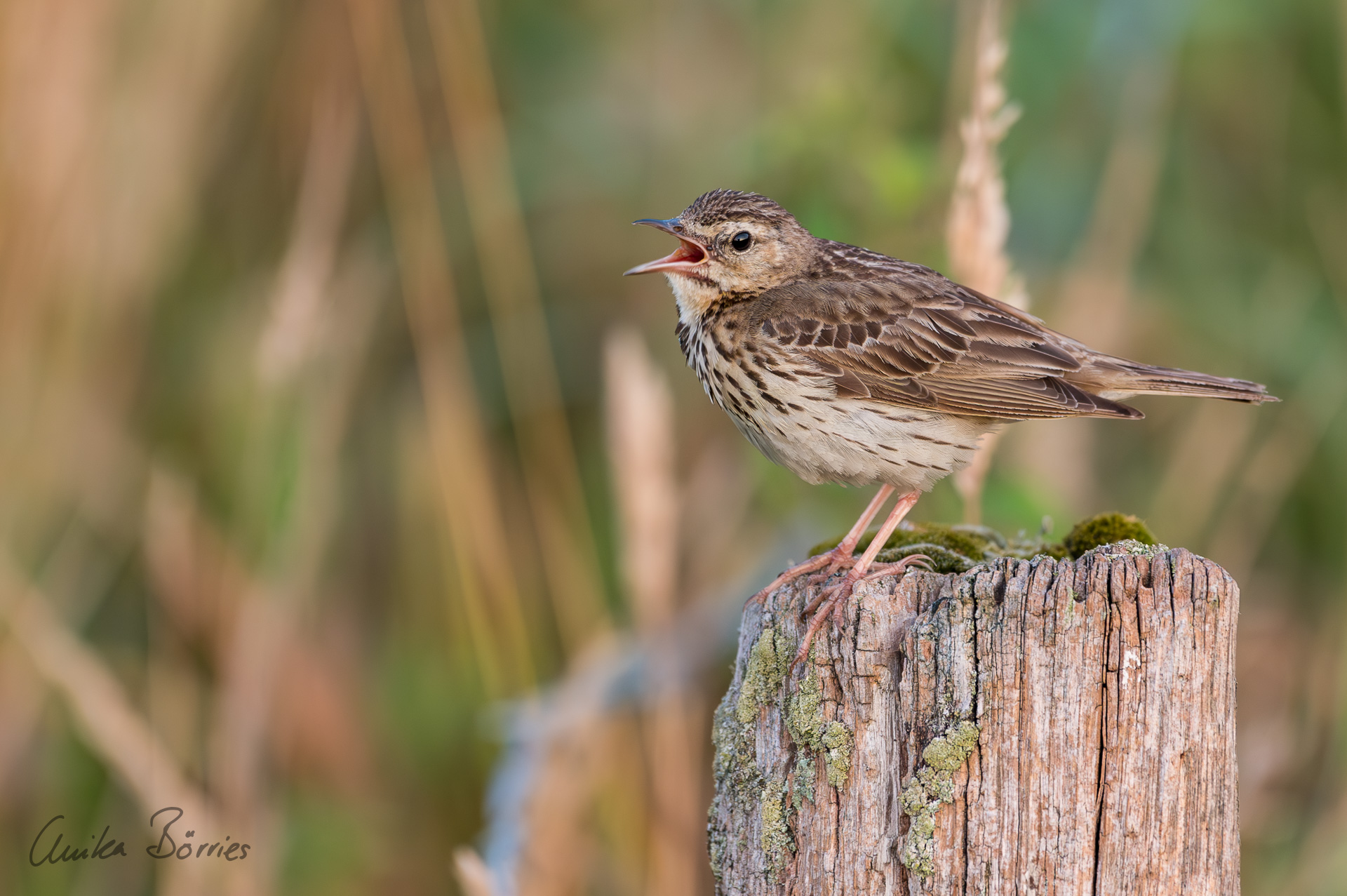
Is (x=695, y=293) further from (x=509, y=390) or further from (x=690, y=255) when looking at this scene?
(x=509, y=390)

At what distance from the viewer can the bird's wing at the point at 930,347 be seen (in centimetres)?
448

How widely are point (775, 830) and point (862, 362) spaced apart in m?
1.90

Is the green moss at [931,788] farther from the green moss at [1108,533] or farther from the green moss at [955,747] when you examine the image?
the green moss at [1108,533]

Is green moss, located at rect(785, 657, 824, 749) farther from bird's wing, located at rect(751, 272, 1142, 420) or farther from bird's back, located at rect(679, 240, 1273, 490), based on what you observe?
bird's wing, located at rect(751, 272, 1142, 420)

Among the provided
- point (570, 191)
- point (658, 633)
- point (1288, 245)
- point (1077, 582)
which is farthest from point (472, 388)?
point (1077, 582)

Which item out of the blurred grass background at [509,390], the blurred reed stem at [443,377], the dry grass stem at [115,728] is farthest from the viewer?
the blurred reed stem at [443,377]

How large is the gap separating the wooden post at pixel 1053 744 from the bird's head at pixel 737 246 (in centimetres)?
215

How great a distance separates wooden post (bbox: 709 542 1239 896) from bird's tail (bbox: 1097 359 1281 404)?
1532 millimetres

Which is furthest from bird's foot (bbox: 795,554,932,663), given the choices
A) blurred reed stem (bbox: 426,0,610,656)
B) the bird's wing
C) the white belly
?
blurred reed stem (bbox: 426,0,610,656)

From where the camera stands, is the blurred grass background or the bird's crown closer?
the bird's crown

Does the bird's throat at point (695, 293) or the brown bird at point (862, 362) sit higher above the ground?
the bird's throat at point (695, 293)

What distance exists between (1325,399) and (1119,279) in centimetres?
101

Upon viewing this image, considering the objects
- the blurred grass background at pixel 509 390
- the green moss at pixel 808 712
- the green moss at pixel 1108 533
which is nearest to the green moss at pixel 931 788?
the green moss at pixel 808 712
